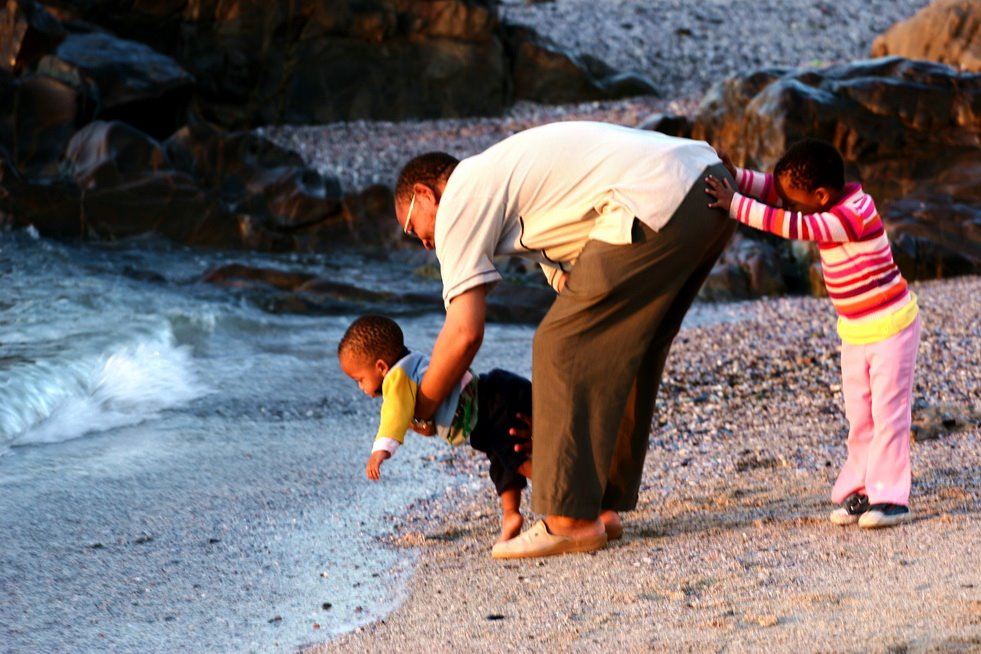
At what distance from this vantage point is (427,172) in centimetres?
396

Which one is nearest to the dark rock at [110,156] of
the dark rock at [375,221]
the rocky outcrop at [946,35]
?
the dark rock at [375,221]

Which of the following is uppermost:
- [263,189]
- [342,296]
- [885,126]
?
[885,126]

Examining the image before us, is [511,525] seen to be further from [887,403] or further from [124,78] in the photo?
[124,78]

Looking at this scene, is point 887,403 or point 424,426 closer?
point 887,403

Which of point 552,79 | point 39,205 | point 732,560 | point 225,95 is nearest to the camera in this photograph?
point 732,560

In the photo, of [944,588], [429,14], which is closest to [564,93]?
[429,14]

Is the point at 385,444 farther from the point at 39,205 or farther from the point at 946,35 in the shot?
the point at 946,35

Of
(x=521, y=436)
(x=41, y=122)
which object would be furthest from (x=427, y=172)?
(x=41, y=122)

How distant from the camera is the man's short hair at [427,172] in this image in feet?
13.0

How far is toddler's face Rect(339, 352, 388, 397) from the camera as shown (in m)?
4.23

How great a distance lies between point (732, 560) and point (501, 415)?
91 cm

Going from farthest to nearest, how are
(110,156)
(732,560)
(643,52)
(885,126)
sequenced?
(643,52) → (110,156) → (885,126) → (732,560)

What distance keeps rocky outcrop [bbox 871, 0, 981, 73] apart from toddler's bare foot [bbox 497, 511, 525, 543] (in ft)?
60.3

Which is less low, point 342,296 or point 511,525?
point 511,525
